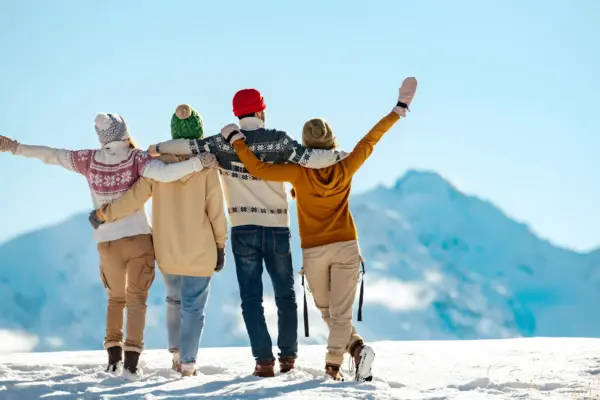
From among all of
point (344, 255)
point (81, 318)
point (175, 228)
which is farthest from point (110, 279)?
point (81, 318)

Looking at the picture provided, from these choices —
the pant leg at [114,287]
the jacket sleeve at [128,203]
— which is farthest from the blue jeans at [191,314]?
the jacket sleeve at [128,203]

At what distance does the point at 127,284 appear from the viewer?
7.02 m

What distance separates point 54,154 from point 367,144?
8.83 ft

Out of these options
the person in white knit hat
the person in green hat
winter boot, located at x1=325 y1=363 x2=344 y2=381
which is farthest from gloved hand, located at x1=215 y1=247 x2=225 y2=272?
winter boot, located at x1=325 y1=363 x2=344 y2=381

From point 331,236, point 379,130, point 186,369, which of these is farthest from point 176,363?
point 379,130

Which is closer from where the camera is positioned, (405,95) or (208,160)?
(208,160)

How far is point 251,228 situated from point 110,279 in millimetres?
1255

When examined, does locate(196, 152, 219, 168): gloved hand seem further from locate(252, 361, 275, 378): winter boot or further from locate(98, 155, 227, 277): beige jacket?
locate(252, 361, 275, 378): winter boot

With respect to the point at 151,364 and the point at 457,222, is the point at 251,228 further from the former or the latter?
the point at 457,222

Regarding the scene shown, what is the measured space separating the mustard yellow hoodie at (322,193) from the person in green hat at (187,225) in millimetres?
481

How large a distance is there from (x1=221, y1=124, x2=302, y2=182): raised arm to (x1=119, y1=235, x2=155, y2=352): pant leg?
1.13 metres

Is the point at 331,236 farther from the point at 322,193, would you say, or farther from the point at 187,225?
the point at 187,225

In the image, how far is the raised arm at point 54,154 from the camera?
719cm

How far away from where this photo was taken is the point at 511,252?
5003 cm
